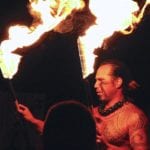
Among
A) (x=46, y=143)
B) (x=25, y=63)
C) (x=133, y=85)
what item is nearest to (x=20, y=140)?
(x=25, y=63)

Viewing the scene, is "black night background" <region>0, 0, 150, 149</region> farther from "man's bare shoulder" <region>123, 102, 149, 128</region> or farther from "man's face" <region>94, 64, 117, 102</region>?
"man's bare shoulder" <region>123, 102, 149, 128</region>

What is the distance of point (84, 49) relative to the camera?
484 cm

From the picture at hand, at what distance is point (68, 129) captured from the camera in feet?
6.63

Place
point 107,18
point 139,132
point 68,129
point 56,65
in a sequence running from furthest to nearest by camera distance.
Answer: point 56,65 < point 107,18 < point 139,132 < point 68,129

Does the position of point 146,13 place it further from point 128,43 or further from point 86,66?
point 86,66

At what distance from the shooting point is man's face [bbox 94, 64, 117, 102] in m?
4.63

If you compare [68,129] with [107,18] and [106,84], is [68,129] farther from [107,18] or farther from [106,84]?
[107,18]

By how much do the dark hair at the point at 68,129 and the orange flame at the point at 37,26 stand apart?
2.30 m

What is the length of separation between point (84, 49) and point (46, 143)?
9.64 ft

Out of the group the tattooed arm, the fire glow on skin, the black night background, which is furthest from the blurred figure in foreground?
the black night background

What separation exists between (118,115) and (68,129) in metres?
2.57

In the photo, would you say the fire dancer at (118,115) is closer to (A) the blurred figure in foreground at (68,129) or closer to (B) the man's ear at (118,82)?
(B) the man's ear at (118,82)

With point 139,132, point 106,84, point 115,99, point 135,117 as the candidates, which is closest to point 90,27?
point 106,84

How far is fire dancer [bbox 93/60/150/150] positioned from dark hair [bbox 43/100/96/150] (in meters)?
2.24
